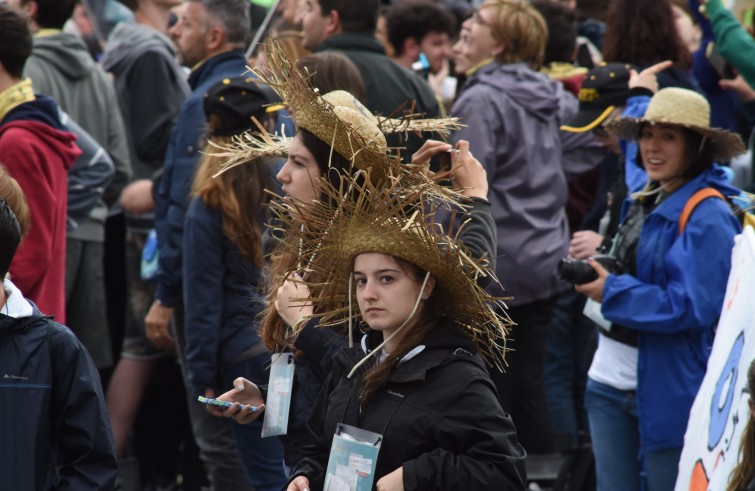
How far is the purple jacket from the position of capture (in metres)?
5.94

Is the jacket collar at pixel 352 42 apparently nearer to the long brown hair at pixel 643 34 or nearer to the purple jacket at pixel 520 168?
the purple jacket at pixel 520 168

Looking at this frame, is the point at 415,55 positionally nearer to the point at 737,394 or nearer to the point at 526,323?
the point at 526,323

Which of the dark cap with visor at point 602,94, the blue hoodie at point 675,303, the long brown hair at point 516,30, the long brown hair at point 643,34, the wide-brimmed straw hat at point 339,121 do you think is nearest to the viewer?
the wide-brimmed straw hat at point 339,121

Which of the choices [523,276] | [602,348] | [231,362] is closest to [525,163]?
[523,276]

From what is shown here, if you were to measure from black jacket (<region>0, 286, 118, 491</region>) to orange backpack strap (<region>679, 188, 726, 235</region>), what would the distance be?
2.32 metres

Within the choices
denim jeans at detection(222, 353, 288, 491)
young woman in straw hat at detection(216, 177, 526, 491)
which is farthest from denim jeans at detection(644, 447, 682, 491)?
young woman in straw hat at detection(216, 177, 526, 491)

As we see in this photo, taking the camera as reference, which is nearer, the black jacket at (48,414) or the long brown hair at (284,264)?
the black jacket at (48,414)

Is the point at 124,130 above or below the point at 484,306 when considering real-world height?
below

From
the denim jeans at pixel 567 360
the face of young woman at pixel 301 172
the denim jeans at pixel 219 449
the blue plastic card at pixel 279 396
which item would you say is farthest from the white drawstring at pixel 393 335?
the denim jeans at pixel 567 360

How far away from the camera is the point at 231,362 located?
4992mm

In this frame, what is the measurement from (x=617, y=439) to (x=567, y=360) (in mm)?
2062

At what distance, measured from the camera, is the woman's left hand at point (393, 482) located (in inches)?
114

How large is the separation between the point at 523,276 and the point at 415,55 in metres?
2.60

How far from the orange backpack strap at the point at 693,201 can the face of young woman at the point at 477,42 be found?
79.6 inches
